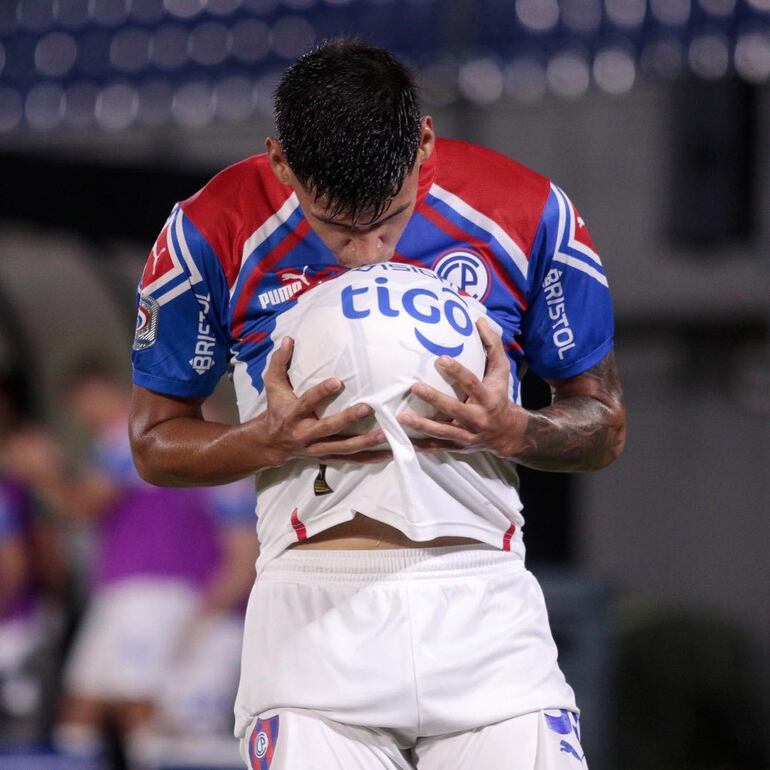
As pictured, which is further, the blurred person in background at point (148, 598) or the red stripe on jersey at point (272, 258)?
the blurred person in background at point (148, 598)

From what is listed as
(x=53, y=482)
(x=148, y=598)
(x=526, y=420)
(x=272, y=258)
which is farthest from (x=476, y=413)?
(x=53, y=482)

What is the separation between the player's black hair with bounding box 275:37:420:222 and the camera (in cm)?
191

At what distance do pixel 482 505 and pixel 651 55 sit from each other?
5672mm

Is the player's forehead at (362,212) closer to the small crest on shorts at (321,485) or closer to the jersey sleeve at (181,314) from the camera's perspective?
the jersey sleeve at (181,314)

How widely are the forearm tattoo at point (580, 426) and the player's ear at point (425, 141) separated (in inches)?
15.9

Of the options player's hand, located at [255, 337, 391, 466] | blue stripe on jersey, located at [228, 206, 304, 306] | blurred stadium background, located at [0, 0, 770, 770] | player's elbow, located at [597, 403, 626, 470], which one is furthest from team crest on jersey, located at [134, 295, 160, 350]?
blurred stadium background, located at [0, 0, 770, 770]

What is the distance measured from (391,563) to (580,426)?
1.24 ft

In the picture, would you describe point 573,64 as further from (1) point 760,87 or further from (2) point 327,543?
(2) point 327,543

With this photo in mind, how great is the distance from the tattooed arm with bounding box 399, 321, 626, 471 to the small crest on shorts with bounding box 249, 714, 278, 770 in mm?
465

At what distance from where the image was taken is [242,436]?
2023 millimetres

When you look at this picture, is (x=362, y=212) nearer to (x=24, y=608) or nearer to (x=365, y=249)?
(x=365, y=249)

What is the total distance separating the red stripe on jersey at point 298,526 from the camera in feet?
6.71

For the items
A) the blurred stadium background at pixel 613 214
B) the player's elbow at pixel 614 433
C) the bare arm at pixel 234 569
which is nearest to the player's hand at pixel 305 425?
the player's elbow at pixel 614 433

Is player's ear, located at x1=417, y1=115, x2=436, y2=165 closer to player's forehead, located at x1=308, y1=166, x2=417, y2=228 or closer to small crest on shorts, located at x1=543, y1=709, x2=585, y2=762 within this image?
player's forehead, located at x1=308, y1=166, x2=417, y2=228
